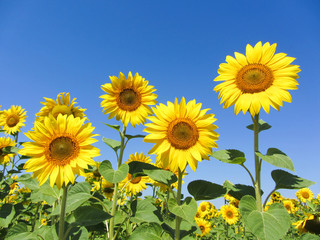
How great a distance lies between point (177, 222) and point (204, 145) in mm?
976

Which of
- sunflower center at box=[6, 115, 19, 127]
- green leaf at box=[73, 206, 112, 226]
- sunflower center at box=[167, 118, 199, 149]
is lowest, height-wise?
green leaf at box=[73, 206, 112, 226]

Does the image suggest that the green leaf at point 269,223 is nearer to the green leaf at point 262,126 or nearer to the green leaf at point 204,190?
the green leaf at point 204,190

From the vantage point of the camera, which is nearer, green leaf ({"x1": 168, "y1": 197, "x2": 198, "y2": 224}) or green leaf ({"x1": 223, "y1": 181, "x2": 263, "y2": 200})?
green leaf ({"x1": 168, "y1": 197, "x2": 198, "y2": 224})

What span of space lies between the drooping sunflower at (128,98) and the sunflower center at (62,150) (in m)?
1.11

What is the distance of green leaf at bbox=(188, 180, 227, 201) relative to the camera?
3181 millimetres

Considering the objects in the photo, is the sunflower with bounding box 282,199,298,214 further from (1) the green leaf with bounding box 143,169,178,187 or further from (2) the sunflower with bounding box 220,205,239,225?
(1) the green leaf with bounding box 143,169,178,187

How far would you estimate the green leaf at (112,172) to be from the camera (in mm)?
3275

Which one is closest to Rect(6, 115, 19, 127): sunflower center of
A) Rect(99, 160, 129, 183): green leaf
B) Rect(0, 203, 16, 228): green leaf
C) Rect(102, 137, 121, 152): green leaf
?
Rect(0, 203, 16, 228): green leaf

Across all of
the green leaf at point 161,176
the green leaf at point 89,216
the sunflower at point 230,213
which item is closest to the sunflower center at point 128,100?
the green leaf at point 161,176

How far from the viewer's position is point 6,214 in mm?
4805

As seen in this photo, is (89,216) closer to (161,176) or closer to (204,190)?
(161,176)

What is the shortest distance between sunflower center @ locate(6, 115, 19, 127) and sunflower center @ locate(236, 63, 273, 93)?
695 cm

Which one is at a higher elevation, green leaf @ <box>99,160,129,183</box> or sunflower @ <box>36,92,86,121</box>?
sunflower @ <box>36,92,86,121</box>

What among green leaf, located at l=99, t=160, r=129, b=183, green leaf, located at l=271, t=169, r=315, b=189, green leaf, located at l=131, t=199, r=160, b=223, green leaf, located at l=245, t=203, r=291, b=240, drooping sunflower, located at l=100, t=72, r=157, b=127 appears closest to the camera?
green leaf, located at l=245, t=203, r=291, b=240
